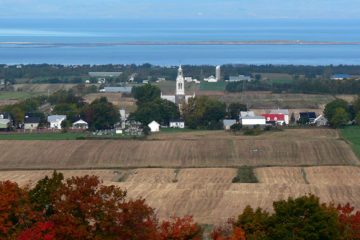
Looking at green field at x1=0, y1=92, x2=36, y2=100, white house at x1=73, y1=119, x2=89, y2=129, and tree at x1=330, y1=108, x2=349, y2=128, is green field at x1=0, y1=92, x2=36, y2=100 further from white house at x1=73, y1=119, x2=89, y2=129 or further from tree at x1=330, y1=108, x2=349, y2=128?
tree at x1=330, y1=108, x2=349, y2=128

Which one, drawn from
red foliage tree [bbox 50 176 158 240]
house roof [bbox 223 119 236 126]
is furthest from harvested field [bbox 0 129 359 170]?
red foliage tree [bbox 50 176 158 240]

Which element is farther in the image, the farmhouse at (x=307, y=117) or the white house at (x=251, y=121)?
the farmhouse at (x=307, y=117)

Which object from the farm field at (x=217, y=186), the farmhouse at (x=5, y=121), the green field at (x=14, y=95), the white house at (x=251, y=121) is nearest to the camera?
the farm field at (x=217, y=186)

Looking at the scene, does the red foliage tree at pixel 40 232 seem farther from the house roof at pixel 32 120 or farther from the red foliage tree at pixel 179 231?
the house roof at pixel 32 120

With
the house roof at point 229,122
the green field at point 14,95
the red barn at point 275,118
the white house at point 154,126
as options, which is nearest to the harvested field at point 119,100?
the green field at point 14,95

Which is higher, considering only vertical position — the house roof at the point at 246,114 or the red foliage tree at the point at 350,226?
the red foliage tree at the point at 350,226

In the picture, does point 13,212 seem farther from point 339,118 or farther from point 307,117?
point 307,117
